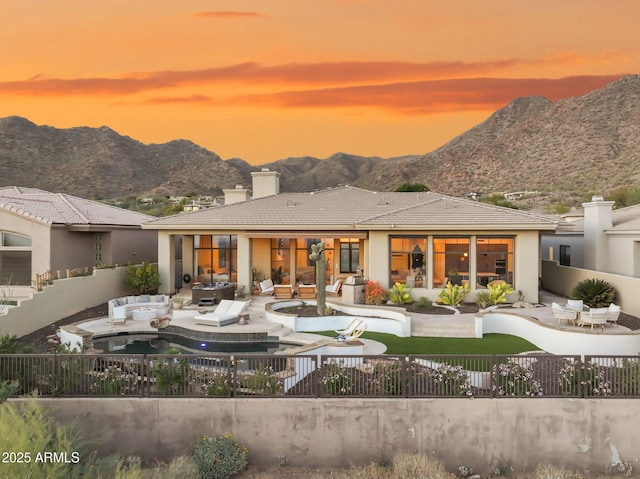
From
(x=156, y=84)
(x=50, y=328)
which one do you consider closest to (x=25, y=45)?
(x=156, y=84)

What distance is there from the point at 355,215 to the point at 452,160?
50415 mm

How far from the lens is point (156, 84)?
65.0m

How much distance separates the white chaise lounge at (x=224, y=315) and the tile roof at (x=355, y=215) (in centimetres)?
542

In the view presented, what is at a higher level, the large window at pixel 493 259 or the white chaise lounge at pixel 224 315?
the large window at pixel 493 259

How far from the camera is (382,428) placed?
966 centimetres

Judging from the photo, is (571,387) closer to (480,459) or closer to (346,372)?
(480,459)

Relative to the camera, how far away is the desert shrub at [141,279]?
72.3 ft

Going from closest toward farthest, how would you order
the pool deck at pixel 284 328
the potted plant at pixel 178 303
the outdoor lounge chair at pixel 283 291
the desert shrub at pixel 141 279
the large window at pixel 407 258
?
the pool deck at pixel 284 328
the potted plant at pixel 178 303
the large window at pixel 407 258
the outdoor lounge chair at pixel 283 291
the desert shrub at pixel 141 279

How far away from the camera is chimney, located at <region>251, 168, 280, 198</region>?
96.8 feet

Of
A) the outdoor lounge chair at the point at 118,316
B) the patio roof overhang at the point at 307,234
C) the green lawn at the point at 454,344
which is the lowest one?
the green lawn at the point at 454,344

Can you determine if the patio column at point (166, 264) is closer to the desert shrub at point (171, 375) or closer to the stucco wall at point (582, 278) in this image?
the desert shrub at point (171, 375)

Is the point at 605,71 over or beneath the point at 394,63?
over

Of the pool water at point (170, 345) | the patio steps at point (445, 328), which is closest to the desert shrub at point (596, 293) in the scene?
the patio steps at point (445, 328)

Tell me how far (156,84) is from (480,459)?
67.2m
